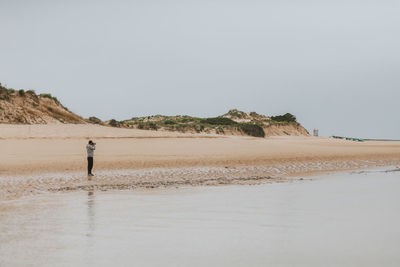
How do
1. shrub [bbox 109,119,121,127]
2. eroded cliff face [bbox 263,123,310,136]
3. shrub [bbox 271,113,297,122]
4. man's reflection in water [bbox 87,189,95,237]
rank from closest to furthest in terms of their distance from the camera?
man's reflection in water [bbox 87,189,95,237] → shrub [bbox 109,119,121,127] → eroded cliff face [bbox 263,123,310,136] → shrub [bbox 271,113,297,122]

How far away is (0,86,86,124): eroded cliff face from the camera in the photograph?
141 ft

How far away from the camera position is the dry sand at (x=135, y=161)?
15625 mm

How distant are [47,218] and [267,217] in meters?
4.07

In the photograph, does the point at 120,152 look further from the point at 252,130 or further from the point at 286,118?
the point at 286,118

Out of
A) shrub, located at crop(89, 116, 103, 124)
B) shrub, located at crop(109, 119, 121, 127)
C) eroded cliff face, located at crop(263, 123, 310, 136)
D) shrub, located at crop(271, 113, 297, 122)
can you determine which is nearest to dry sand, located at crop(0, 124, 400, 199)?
shrub, located at crop(109, 119, 121, 127)

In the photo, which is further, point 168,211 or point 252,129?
point 252,129

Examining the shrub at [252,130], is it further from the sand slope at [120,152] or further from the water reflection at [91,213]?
the water reflection at [91,213]

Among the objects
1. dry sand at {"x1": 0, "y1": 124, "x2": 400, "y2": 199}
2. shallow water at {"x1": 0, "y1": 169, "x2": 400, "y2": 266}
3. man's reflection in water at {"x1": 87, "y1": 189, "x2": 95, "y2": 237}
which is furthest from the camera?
dry sand at {"x1": 0, "y1": 124, "x2": 400, "y2": 199}

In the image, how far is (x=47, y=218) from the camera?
328 inches

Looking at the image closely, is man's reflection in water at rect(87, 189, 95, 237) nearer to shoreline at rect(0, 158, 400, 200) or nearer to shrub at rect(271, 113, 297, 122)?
shoreline at rect(0, 158, 400, 200)

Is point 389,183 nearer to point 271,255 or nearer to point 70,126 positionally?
point 271,255

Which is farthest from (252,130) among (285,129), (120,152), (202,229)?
(202,229)

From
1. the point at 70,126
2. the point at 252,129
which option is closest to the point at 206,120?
the point at 252,129

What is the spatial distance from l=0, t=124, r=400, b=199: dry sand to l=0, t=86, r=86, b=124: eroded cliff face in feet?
29.7
